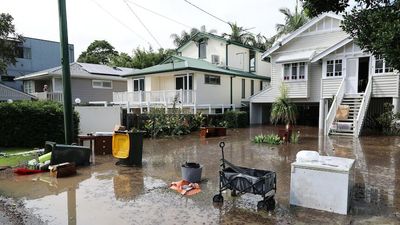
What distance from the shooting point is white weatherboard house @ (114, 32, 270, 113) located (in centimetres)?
2144

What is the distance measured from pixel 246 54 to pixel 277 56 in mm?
5030

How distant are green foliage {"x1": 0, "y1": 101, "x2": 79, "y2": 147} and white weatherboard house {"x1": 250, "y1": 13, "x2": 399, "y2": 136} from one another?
13.1m

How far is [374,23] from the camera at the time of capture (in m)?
4.54

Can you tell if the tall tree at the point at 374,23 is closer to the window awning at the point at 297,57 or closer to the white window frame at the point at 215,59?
the window awning at the point at 297,57

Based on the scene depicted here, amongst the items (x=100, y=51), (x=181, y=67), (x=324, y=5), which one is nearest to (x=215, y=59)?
Result: (x=181, y=67)

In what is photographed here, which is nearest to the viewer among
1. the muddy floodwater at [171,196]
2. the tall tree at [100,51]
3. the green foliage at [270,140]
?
the muddy floodwater at [171,196]

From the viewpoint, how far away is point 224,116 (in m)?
21.8

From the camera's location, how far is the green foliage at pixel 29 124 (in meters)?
12.1

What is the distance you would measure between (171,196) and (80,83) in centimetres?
2330

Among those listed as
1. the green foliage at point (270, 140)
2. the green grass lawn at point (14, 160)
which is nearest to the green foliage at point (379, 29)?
the green foliage at point (270, 140)

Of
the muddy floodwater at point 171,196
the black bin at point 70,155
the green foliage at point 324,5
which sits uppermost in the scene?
the green foliage at point 324,5

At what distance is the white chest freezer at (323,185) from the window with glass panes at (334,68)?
49.7ft

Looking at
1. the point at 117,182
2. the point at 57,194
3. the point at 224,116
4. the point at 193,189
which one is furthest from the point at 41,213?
the point at 224,116

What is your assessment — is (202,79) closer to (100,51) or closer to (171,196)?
(171,196)
